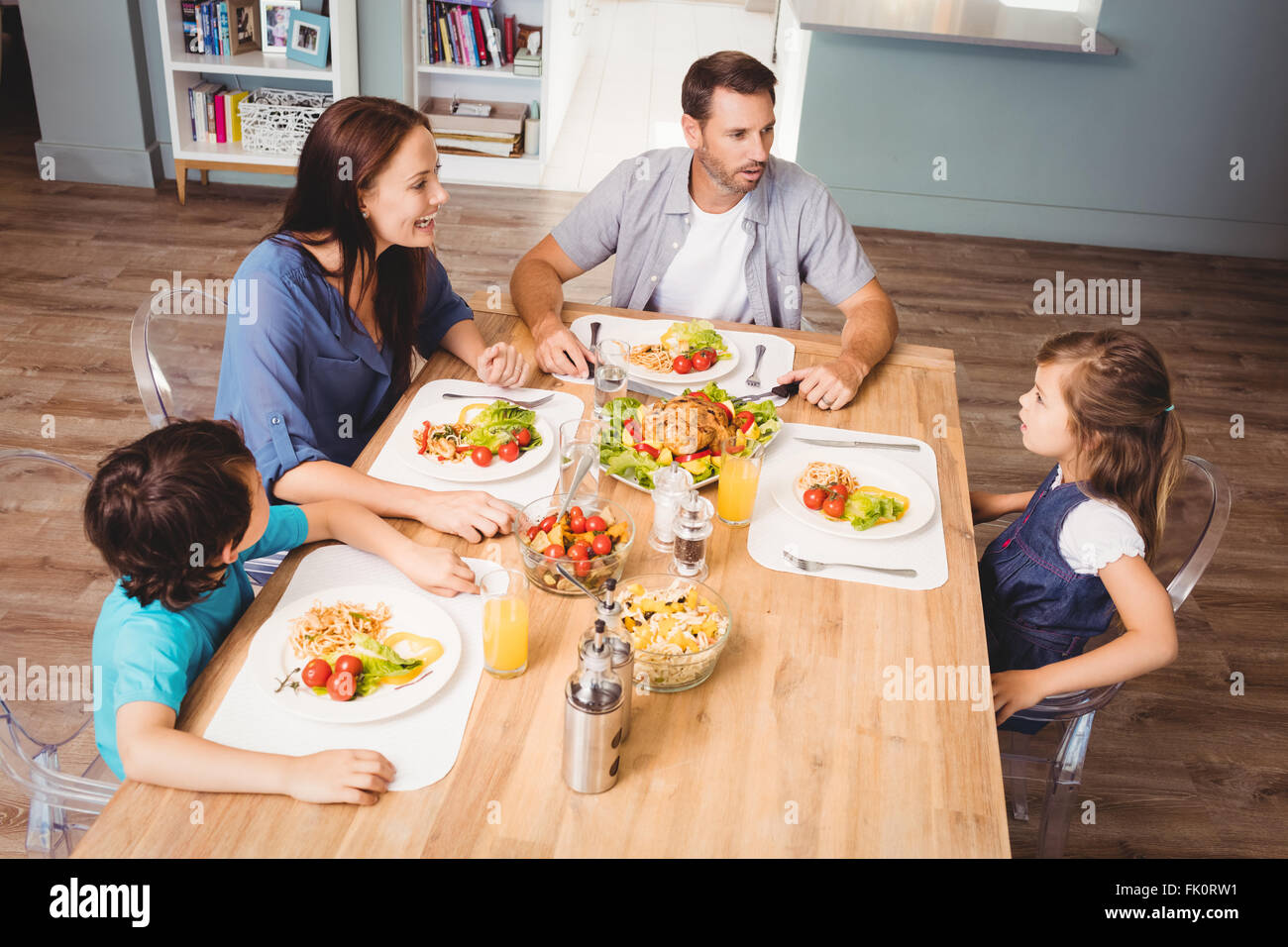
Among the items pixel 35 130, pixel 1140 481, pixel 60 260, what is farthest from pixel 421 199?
pixel 35 130

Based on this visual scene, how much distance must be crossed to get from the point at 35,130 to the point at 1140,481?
5291 mm

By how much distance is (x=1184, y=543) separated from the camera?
1.76m

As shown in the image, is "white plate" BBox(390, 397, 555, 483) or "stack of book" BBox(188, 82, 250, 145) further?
"stack of book" BBox(188, 82, 250, 145)

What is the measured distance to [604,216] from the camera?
242cm

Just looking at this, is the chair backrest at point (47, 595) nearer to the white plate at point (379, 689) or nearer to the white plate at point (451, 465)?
the white plate at point (379, 689)

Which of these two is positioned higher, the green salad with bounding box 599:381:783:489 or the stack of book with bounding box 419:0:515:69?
the stack of book with bounding box 419:0:515:69

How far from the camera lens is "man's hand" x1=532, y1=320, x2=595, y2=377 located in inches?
79.1

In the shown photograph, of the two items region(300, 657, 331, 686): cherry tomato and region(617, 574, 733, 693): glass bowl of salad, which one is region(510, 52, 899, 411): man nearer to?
region(617, 574, 733, 693): glass bowl of salad

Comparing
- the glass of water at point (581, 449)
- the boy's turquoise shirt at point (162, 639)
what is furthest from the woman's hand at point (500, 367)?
the boy's turquoise shirt at point (162, 639)

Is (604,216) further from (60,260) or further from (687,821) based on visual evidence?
(60,260)

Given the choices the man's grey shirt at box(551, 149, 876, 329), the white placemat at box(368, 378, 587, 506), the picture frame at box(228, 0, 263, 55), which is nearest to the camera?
the white placemat at box(368, 378, 587, 506)

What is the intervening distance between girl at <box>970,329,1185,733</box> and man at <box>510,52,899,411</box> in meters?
0.50

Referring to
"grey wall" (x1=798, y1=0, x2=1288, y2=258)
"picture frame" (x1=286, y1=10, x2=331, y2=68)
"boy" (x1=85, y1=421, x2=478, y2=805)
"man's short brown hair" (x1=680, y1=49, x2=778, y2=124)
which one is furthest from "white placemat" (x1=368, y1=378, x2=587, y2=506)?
"grey wall" (x1=798, y1=0, x2=1288, y2=258)

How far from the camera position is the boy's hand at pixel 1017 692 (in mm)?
1640
